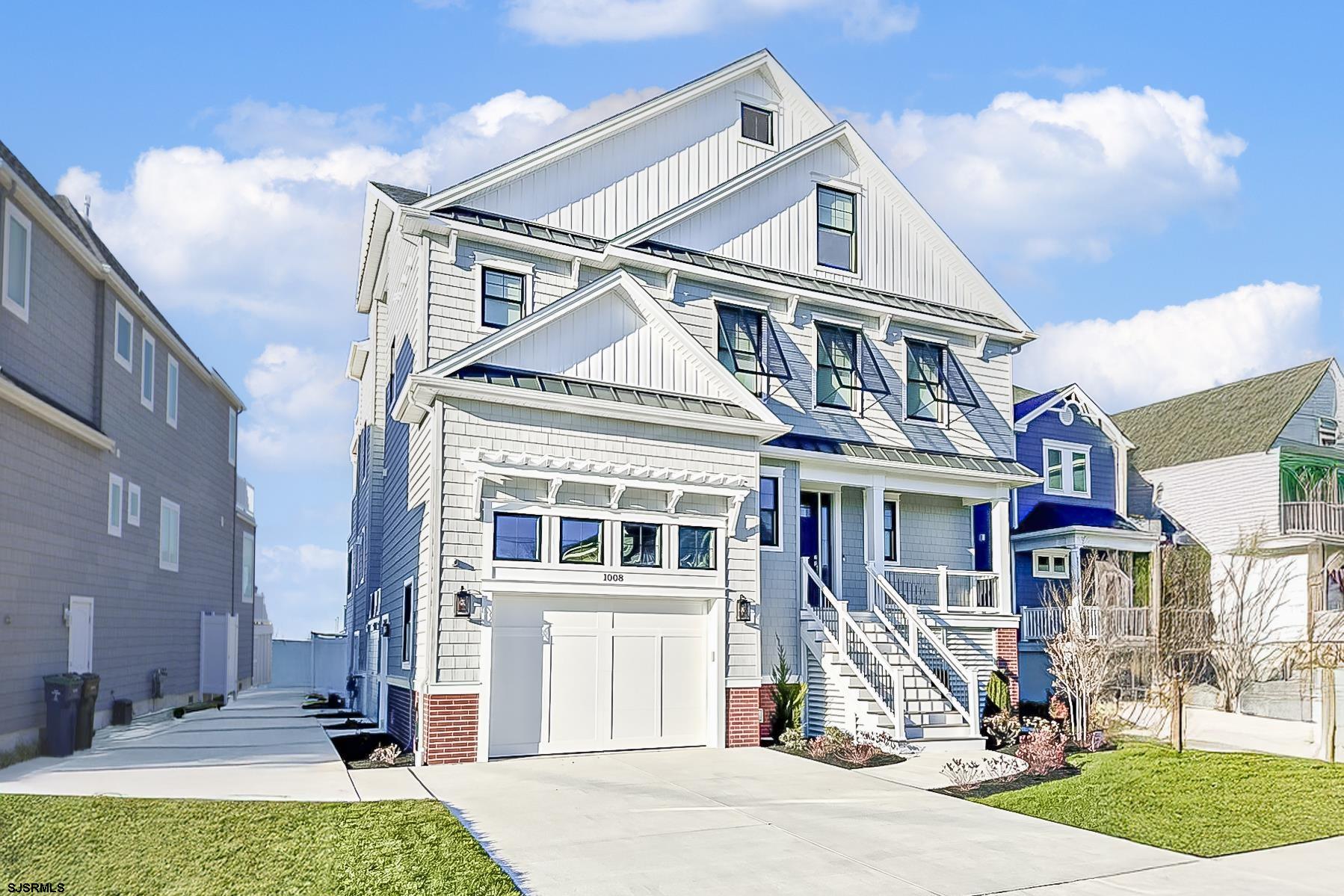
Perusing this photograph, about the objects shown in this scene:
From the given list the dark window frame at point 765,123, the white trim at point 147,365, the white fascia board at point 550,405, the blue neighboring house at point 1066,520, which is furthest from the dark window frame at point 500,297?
the blue neighboring house at point 1066,520

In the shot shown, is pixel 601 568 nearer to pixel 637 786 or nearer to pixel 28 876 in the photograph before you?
pixel 637 786

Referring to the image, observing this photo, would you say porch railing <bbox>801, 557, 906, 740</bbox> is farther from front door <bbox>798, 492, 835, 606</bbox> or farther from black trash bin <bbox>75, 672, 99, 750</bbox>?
black trash bin <bbox>75, 672, 99, 750</bbox>

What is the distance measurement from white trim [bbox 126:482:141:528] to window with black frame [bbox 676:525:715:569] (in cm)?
1151

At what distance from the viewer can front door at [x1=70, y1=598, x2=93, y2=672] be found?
58.4 feet

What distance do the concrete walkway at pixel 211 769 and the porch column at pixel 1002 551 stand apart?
11.9 m

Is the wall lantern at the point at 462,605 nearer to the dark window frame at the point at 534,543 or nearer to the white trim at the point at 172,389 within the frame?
the dark window frame at the point at 534,543

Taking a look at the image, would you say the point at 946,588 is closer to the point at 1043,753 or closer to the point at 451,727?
the point at 1043,753

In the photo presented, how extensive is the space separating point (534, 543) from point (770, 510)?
4.96 meters

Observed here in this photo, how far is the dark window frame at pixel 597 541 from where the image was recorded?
15680 millimetres

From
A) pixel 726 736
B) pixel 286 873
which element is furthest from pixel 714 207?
pixel 286 873

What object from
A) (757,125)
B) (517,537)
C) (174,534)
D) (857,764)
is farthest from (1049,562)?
(174,534)

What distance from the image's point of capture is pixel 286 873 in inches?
342

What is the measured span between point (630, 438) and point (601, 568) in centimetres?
200

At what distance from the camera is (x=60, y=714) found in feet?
52.4
